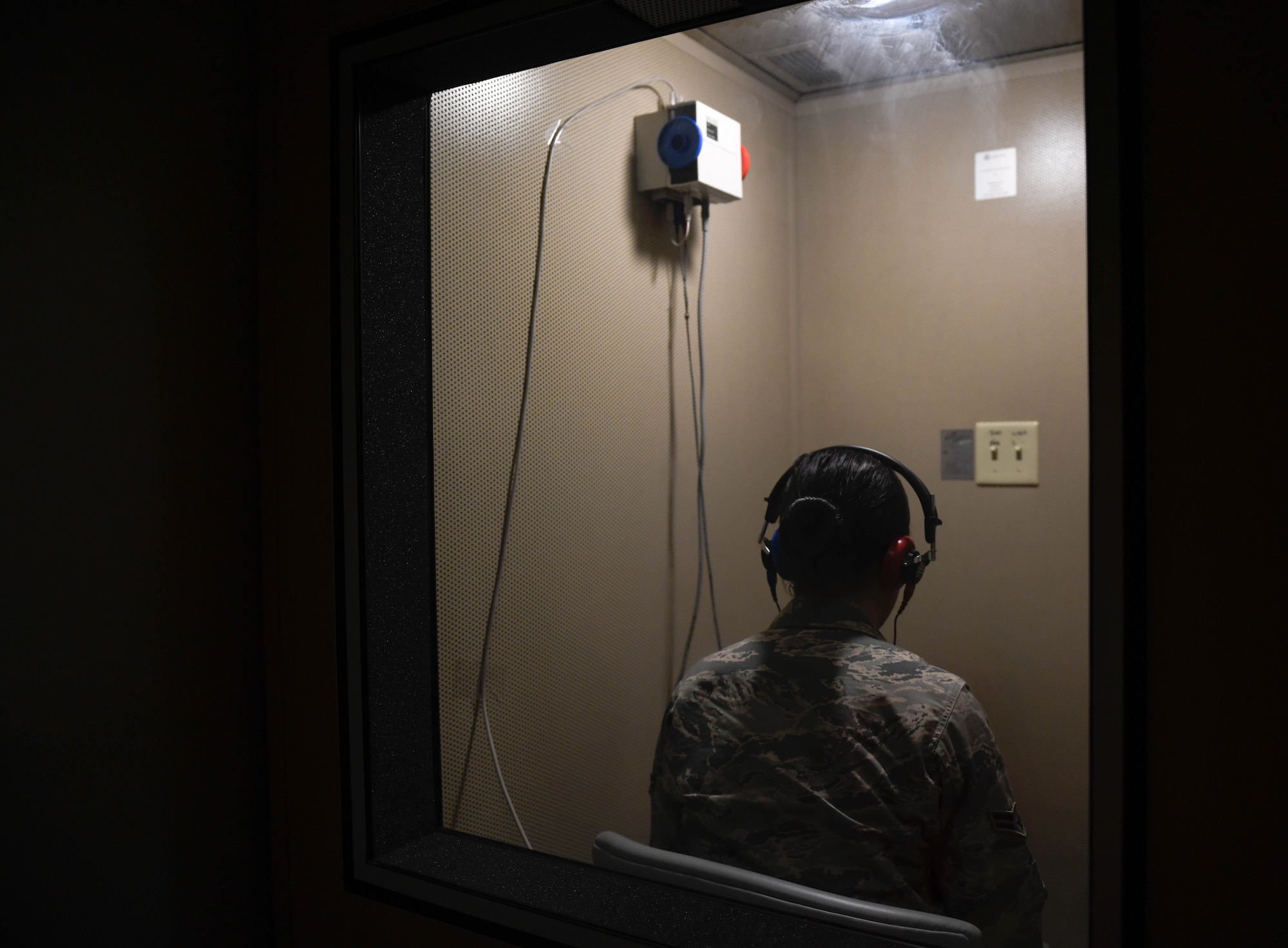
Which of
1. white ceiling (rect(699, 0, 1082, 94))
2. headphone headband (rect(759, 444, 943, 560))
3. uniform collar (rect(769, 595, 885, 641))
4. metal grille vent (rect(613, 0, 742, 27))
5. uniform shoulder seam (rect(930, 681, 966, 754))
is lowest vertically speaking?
uniform shoulder seam (rect(930, 681, 966, 754))

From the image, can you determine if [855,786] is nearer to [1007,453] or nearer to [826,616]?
[826,616]

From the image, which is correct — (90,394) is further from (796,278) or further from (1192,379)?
(796,278)

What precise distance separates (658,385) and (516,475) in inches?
17.9

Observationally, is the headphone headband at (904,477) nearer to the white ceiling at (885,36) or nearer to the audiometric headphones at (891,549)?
the audiometric headphones at (891,549)

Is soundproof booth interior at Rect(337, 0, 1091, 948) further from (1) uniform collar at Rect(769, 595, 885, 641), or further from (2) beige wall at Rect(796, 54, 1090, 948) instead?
(1) uniform collar at Rect(769, 595, 885, 641)

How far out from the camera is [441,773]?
1.13 meters

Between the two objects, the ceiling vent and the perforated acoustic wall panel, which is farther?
the ceiling vent

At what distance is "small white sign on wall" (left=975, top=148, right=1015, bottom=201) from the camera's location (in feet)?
6.14

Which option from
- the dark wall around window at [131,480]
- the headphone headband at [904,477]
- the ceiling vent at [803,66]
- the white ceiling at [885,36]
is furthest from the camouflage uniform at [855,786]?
the ceiling vent at [803,66]

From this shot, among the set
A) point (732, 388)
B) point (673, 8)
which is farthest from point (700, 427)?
point (673, 8)

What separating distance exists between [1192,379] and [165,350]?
1.02 metres

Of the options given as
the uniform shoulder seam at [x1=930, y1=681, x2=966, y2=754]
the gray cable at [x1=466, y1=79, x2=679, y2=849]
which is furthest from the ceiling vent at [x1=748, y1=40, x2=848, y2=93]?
the uniform shoulder seam at [x1=930, y1=681, x2=966, y2=754]

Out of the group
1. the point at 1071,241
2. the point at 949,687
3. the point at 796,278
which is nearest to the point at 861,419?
the point at 796,278

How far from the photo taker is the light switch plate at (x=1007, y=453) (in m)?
1.87
